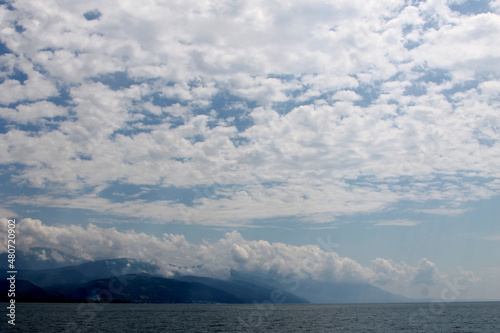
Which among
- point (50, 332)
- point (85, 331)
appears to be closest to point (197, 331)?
point (85, 331)

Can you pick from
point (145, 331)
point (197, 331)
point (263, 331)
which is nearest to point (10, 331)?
point (145, 331)

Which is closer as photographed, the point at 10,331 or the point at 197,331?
the point at 10,331

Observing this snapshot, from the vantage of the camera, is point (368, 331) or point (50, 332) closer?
point (50, 332)

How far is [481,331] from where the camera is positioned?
130875mm

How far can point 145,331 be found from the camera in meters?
129

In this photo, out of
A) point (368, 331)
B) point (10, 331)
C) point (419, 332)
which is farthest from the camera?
point (368, 331)

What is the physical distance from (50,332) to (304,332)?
8525cm

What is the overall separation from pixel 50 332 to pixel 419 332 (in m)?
123

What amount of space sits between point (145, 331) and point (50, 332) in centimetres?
3006

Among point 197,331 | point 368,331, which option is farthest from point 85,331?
point 368,331

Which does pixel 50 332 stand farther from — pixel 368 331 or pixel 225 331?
pixel 368 331

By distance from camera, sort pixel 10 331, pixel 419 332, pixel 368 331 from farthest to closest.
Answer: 1. pixel 368 331
2. pixel 419 332
3. pixel 10 331

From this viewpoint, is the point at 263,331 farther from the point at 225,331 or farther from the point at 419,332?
the point at 419,332

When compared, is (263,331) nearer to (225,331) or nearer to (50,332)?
(225,331)
